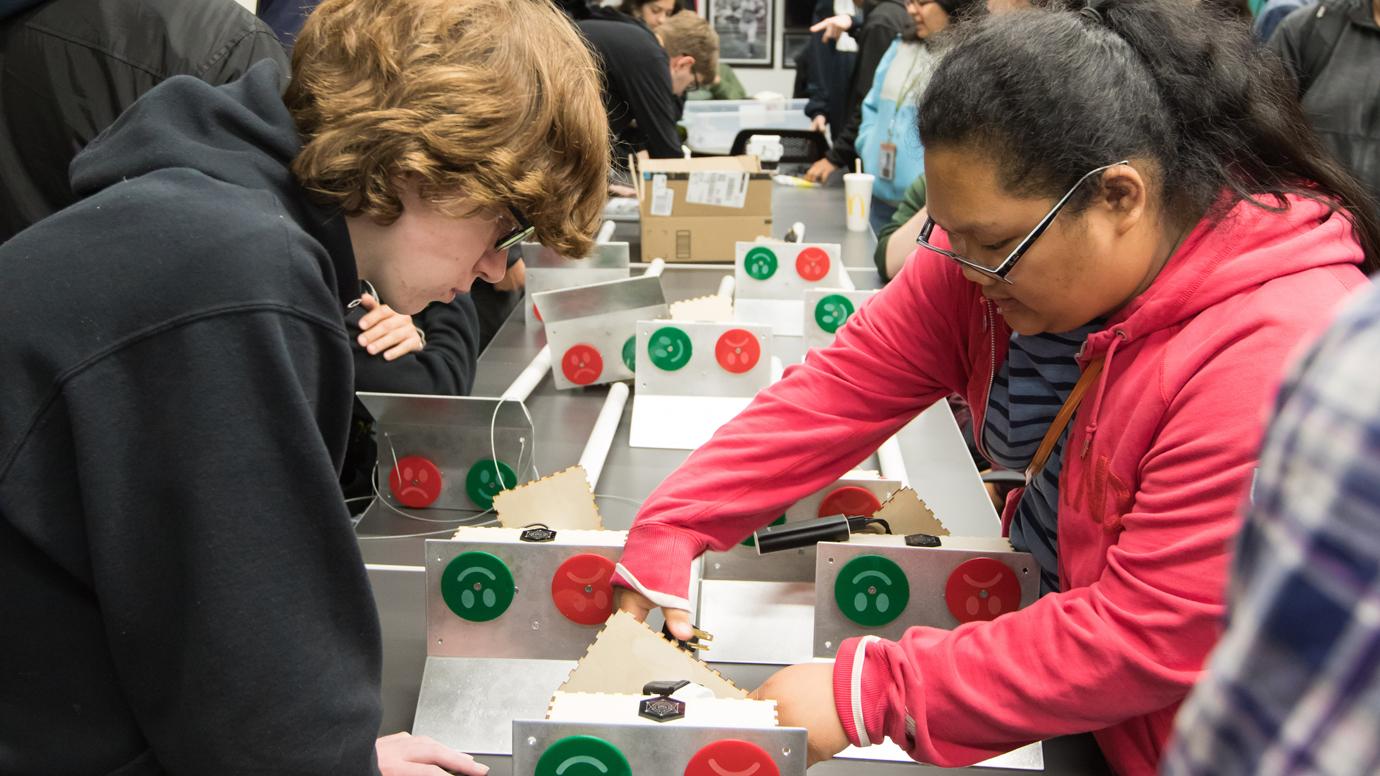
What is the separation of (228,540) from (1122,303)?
2.68 feet

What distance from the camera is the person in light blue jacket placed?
3438 millimetres

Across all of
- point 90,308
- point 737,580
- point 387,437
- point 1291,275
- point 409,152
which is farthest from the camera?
point 387,437

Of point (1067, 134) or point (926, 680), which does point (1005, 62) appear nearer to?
point (1067, 134)

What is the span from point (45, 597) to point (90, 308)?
21 centimetres

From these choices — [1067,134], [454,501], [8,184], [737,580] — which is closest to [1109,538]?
[1067,134]

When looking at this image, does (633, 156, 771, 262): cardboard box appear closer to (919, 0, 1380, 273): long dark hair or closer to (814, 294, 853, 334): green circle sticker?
(814, 294, 853, 334): green circle sticker

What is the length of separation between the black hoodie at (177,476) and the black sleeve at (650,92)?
3.26 meters

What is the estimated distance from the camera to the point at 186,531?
75cm

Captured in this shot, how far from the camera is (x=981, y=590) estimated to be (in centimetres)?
124

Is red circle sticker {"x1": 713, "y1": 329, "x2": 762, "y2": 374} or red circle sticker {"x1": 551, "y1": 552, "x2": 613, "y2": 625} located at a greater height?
red circle sticker {"x1": 551, "y1": 552, "x2": 613, "y2": 625}

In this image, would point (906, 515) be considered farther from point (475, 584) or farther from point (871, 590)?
point (475, 584)

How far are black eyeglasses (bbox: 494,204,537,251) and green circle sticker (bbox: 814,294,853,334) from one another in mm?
1335

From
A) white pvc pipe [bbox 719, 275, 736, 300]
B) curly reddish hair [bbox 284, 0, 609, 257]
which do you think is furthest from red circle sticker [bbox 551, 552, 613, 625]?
white pvc pipe [bbox 719, 275, 736, 300]

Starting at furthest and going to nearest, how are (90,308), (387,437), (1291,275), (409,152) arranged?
(387,437) → (1291,275) → (409,152) → (90,308)
